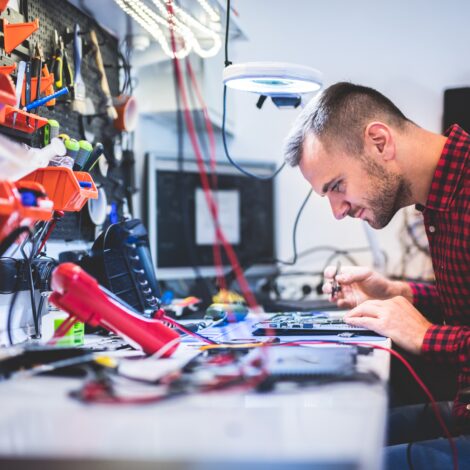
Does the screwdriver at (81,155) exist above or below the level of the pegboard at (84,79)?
below

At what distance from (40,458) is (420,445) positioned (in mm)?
901

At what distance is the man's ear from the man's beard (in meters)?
0.03

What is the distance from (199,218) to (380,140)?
1.17 metres

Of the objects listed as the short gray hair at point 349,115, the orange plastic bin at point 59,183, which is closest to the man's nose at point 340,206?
the short gray hair at point 349,115

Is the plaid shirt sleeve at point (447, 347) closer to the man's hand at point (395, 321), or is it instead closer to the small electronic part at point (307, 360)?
the man's hand at point (395, 321)

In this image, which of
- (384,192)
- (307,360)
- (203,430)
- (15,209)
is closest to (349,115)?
(384,192)

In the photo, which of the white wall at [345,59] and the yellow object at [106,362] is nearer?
the yellow object at [106,362]

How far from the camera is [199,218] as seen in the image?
2.44 meters

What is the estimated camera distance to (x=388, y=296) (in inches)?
64.6

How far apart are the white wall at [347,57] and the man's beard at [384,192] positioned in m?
1.25

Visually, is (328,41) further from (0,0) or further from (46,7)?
(0,0)

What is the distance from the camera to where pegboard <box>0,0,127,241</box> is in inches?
55.2

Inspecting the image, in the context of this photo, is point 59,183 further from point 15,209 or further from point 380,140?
point 380,140

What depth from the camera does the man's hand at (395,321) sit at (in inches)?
46.3
